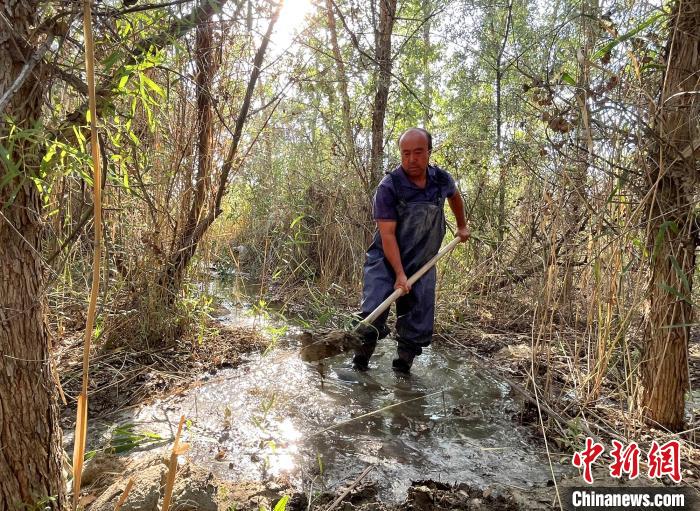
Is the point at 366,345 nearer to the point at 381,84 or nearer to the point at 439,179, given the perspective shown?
the point at 439,179

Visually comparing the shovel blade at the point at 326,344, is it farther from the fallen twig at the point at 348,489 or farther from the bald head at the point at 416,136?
the bald head at the point at 416,136

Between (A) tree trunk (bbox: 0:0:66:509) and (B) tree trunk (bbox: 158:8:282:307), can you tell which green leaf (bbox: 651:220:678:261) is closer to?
(A) tree trunk (bbox: 0:0:66:509)

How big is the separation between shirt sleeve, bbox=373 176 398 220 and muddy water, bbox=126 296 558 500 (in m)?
1.22

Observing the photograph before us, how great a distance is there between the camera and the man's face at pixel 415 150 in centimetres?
329

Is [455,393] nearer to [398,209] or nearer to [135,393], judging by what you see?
[398,209]

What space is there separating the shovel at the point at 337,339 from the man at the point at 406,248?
0.09m

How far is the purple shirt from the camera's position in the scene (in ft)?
11.1

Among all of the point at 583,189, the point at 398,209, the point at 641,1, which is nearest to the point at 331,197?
the point at 398,209

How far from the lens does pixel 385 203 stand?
3.38 metres

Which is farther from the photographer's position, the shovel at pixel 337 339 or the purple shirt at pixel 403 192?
the purple shirt at pixel 403 192

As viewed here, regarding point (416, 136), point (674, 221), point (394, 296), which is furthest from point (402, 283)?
point (674, 221)

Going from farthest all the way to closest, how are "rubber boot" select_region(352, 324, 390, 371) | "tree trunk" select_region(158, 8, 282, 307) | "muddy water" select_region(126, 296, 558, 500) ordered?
"rubber boot" select_region(352, 324, 390, 371) < "tree trunk" select_region(158, 8, 282, 307) < "muddy water" select_region(126, 296, 558, 500)

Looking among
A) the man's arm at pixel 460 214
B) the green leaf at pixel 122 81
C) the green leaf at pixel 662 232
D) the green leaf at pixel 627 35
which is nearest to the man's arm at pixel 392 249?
the man's arm at pixel 460 214

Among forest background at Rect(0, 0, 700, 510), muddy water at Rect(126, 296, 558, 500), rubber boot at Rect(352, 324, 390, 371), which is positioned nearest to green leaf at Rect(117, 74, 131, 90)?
forest background at Rect(0, 0, 700, 510)
